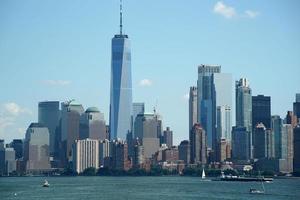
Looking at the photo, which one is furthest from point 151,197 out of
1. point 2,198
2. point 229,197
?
point 2,198

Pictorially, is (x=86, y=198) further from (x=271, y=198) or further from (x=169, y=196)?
(x=271, y=198)

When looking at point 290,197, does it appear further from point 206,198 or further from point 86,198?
point 86,198

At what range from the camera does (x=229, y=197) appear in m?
127

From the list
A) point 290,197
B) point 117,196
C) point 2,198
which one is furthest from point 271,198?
point 2,198

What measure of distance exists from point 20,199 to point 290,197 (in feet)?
142

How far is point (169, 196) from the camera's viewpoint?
127 m

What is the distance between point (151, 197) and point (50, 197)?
16.4m

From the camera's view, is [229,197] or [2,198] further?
[229,197]

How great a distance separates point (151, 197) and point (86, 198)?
9.94 m

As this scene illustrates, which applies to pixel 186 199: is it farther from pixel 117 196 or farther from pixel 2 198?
pixel 2 198

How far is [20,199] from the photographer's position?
118625mm

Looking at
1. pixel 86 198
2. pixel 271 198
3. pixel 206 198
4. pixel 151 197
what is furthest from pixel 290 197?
pixel 86 198

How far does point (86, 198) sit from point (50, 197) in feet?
25.2

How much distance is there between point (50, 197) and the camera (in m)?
127
